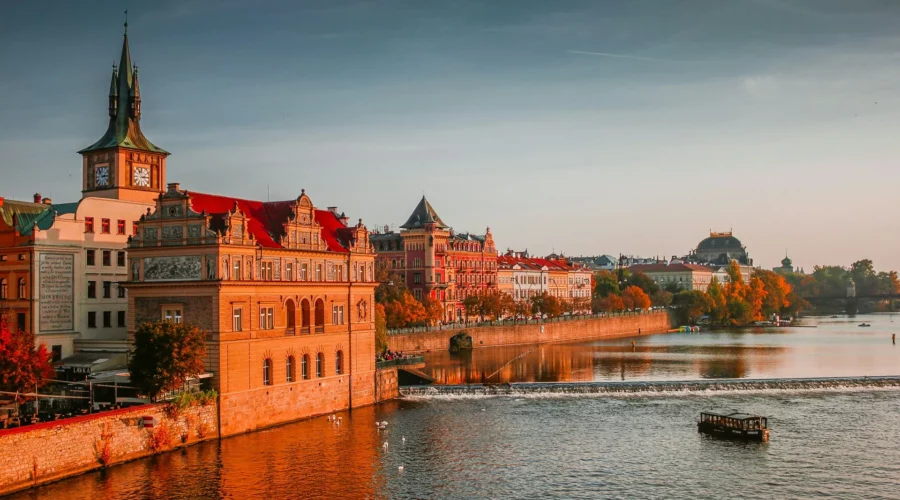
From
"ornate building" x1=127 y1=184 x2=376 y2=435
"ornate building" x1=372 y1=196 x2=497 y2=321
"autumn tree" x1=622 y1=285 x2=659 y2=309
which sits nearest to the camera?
"ornate building" x1=127 y1=184 x2=376 y2=435

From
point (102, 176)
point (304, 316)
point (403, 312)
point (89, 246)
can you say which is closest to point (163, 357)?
point (304, 316)

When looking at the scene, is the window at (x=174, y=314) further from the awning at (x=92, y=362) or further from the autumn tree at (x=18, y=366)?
the autumn tree at (x=18, y=366)

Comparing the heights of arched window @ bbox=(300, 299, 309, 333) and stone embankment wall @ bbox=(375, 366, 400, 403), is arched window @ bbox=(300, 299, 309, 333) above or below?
above

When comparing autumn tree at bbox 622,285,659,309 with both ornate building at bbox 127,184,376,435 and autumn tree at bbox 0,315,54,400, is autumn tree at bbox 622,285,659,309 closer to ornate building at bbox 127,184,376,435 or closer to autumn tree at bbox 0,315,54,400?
ornate building at bbox 127,184,376,435

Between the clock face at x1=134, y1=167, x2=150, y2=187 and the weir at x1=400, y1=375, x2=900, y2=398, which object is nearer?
the clock face at x1=134, y1=167, x2=150, y2=187

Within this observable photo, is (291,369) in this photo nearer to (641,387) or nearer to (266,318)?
(266,318)

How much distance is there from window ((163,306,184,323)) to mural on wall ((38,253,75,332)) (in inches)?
426

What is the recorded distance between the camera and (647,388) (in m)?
69.4

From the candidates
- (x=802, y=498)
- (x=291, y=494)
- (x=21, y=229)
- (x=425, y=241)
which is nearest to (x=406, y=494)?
(x=291, y=494)

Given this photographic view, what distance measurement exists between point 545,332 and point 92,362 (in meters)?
84.3

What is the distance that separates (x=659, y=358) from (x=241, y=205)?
58.8 metres

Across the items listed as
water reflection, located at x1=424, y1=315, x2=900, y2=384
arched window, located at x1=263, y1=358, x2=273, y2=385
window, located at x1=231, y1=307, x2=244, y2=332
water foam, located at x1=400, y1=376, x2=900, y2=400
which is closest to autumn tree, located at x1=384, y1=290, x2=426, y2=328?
water reflection, located at x1=424, y1=315, x2=900, y2=384

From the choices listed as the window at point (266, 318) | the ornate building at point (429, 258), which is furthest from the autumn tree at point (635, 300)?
the window at point (266, 318)

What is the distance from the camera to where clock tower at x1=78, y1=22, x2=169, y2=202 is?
6631 cm
